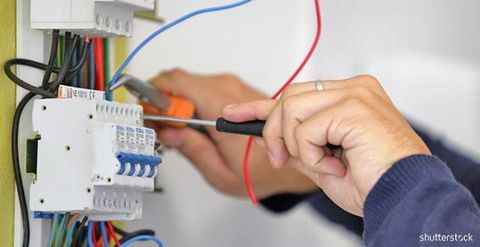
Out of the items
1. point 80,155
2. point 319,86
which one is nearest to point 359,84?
point 319,86

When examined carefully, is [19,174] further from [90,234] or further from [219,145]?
[219,145]

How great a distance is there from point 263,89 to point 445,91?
44 centimetres

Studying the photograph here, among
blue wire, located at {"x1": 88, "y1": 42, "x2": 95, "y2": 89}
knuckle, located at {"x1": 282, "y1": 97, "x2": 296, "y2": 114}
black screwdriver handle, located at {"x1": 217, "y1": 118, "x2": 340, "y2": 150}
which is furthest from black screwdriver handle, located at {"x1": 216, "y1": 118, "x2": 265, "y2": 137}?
blue wire, located at {"x1": 88, "y1": 42, "x2": 95, "y2": 89}

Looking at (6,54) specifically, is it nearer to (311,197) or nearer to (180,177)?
(180,177)

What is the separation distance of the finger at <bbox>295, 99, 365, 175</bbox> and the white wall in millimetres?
859

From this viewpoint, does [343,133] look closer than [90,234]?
Yes

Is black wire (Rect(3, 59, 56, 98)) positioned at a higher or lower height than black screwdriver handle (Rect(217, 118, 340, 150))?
higher

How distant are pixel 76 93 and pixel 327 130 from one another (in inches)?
16.1

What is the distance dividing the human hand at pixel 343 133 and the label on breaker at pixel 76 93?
10.5 inches

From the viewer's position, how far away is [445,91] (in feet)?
6.23

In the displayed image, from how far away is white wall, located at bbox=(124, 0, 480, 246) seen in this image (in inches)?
73.9

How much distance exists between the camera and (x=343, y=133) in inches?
38.9

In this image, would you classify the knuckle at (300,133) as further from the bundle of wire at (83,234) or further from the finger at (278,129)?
the bundle of wire at (83,234)

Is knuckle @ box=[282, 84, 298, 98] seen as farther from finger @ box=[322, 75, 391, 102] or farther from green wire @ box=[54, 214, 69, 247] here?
green wire @ box=[54, 214, 69, 247]
